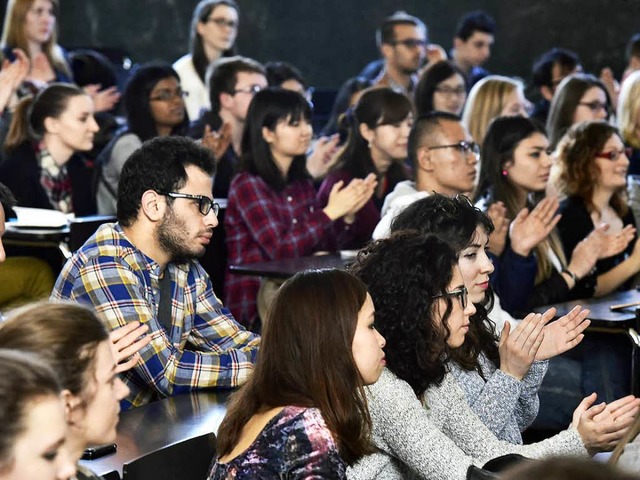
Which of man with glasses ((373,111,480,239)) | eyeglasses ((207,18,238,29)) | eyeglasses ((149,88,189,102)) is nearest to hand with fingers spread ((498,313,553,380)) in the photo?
man with glasses ((373,111,480,239))

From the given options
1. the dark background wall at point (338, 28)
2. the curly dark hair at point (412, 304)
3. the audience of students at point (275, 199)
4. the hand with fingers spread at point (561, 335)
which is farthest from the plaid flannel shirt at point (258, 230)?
the dark background wall at point (338, 28)

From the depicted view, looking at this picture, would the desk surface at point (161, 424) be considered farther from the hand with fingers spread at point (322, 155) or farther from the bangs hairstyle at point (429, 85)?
the bangs hairstyle at point (429, 85)

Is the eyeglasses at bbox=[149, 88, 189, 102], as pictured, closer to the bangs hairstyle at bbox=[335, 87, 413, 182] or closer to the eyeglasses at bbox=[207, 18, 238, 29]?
the bangs hairstyle at bbox=[335, 87, 413, 182]

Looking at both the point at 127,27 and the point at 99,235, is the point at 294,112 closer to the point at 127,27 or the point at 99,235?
the point at 99,235

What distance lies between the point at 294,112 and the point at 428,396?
2595 millimetres

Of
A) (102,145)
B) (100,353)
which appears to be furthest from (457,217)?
(102,145)

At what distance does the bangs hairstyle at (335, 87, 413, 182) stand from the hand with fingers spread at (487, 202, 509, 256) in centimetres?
107

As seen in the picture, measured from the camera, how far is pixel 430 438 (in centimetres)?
234

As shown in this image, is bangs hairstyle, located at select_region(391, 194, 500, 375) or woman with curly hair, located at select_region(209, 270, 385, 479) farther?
bangs hairstyle, located at select_region(391, 194, 500, 375)

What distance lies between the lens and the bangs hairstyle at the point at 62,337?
6.02ft

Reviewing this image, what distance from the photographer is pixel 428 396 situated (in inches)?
101

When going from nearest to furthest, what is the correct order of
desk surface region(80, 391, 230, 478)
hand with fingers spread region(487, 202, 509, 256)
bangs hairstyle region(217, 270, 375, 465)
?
bangs hairstyle region(217, 270, 375, 465), desk surface region(80, 391, 230, 478), hand with fingers spread region(487, 202, 509, 256)

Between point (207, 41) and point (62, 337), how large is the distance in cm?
553

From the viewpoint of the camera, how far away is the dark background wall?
31.4 ft
